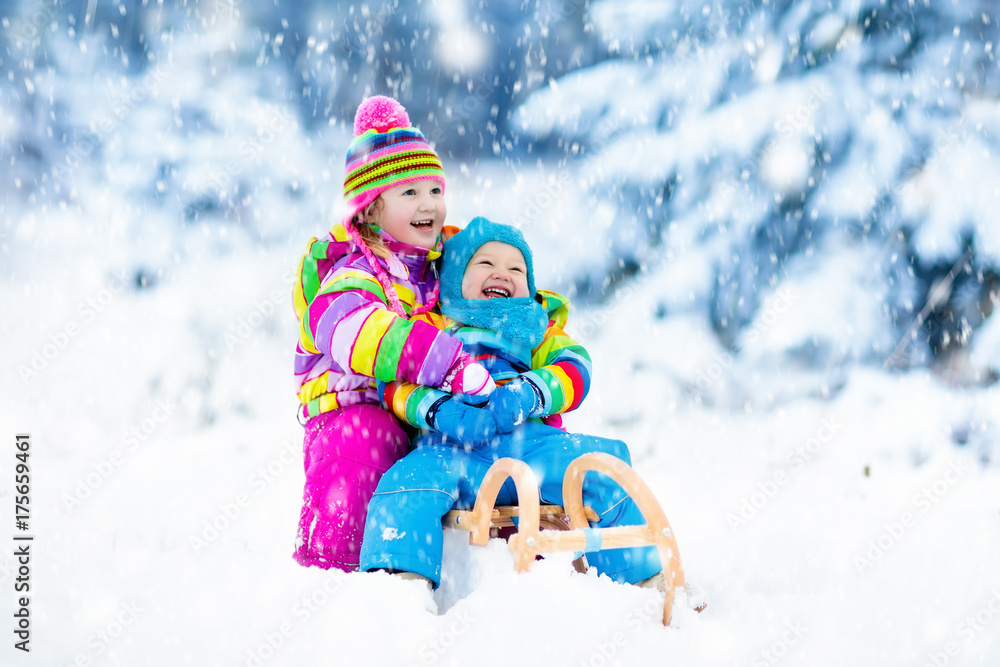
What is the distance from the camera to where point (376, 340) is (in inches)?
78.2

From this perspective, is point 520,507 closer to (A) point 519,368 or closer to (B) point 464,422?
(B) point 464,422

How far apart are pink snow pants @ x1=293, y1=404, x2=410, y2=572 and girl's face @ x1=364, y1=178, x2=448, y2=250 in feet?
2.09

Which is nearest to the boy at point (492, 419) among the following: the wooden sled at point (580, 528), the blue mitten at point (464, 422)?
the blue mitten at point (464, 422)

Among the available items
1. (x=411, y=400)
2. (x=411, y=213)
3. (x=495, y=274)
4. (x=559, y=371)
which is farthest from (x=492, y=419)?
(x=411, y=213)

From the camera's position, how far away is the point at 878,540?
Result: 286 centimetres

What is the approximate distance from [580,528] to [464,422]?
1.44 feet

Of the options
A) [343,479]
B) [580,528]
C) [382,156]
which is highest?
[382,156]

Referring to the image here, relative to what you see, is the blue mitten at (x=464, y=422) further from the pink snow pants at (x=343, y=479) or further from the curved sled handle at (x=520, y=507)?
the pink snow pants at (x=343, y=479)

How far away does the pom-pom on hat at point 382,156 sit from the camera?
8.07 feet

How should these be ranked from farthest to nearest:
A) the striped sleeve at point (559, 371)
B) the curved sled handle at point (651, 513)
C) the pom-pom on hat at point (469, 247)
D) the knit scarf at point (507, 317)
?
the pom-pom on hat at point (469, 247), the knit scarf at point (507, 317), the striped sleeve at point (559, 371), the curved sled handle at point (651, 513)

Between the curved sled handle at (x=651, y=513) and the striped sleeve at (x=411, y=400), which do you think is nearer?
the curved sled handle at (x=651, y=513)

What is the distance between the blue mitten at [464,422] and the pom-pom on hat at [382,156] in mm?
858

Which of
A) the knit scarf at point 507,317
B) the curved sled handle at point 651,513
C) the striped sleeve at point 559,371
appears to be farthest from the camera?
the knit scarf at point 507,317

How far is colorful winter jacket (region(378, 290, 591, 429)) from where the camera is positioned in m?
2.02
